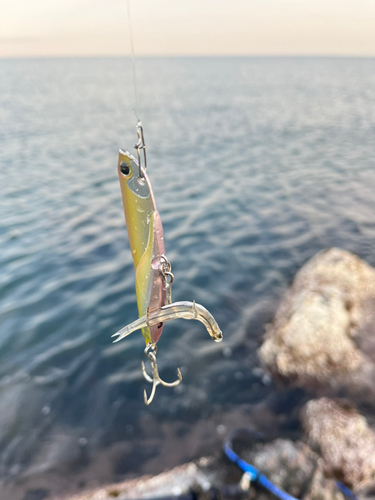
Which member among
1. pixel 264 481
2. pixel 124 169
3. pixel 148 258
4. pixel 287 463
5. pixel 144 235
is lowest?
pixel 287 463

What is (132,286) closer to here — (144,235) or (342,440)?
(342,440)

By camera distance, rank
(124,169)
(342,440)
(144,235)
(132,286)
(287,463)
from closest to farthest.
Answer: (124,169) → (144,235) → (287,463) → (342,440) → (132,286)

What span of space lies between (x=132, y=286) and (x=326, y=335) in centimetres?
488

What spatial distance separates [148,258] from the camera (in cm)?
225

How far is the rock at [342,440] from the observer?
17.0 ft

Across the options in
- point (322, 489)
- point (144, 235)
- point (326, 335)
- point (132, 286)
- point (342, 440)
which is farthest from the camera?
point (132, 286)

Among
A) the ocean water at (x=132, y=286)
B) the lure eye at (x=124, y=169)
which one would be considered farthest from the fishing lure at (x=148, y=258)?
the ocean water at (x=132, y=286)

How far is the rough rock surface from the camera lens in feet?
22.7

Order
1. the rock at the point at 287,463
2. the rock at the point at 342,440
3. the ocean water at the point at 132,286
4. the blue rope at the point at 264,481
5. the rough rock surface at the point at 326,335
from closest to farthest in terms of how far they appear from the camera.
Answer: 1. the blue rope at the point at 264,481
2. the rock at the point at 287,463
3. the rock at the point at 342,440
4. the ocean water at the point at 132,286
5. the rough rock surface at the point at 326,335

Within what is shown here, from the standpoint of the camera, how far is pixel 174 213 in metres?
13.8

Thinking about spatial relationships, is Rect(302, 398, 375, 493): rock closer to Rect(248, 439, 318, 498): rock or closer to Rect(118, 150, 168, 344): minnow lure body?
Rect(248, 439, 318, 498): rock

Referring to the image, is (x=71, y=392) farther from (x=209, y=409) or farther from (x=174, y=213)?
(x=174, y=213)

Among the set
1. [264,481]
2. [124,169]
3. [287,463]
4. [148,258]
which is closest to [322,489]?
[287,463]

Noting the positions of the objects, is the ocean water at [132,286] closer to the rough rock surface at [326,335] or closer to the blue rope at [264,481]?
the rough rock surface at [326,335]
